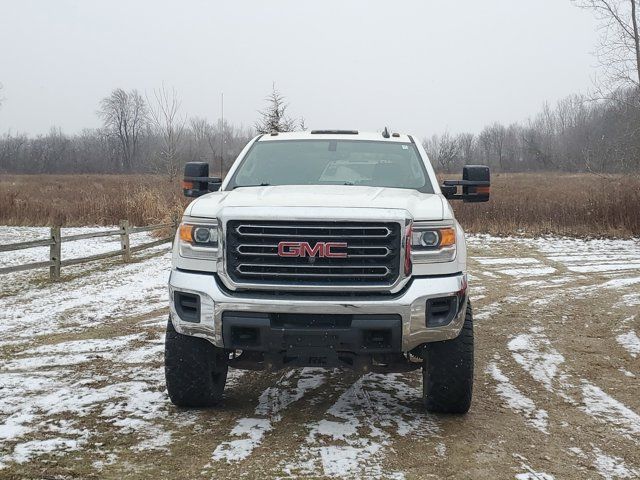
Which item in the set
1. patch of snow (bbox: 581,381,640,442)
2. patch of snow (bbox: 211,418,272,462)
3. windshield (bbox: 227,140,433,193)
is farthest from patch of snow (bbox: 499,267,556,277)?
patch of snow (bbox: 211,418,272,462)

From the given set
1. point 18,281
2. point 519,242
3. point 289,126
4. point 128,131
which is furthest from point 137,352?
point 128,131

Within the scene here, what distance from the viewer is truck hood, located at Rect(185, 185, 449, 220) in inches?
150

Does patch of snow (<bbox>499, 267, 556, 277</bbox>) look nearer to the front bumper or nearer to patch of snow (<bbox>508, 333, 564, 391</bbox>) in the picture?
patch of snow (<bbox>508, 333, 564, 391</bbox>)

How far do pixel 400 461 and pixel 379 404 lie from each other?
106 cm

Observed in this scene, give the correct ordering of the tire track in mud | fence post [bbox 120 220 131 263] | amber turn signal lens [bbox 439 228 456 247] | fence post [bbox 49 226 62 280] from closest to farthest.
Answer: the tire track in mud < amber turn signal lens [bbox 439 228 456 247] < fence post [bbox 49 226 62 280] < fence post [bbox 120 220 131 263]

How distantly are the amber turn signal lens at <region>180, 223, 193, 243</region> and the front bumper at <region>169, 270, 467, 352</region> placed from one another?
27cm

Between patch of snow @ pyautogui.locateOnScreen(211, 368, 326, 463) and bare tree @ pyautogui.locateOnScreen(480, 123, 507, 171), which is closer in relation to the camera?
patch of snow @ pyautogui.locateOnScreen(211, 368, 326, 463)

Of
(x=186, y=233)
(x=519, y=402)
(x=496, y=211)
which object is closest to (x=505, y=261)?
(x=496, y=211)

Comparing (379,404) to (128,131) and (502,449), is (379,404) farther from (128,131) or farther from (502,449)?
(128,131)

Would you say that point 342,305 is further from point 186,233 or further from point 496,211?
point 496,211

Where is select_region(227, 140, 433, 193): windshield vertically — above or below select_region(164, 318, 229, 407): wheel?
above

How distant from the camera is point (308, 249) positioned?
3.71 meters

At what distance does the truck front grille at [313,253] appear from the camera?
3.69m

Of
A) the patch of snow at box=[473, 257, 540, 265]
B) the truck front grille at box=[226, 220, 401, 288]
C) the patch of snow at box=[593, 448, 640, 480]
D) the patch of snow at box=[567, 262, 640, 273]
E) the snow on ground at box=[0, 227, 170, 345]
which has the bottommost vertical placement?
the patch of snow at box=[567, 262, 640, 273]
